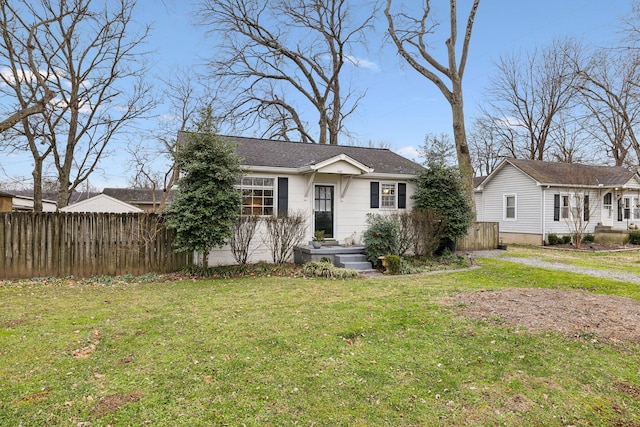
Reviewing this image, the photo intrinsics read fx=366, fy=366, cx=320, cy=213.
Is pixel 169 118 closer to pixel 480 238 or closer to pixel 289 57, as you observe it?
pixel 289 57

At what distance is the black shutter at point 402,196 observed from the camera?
1310 centimetres

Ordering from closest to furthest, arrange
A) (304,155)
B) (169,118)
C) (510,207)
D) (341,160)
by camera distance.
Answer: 1. (341,160)
2. (304,155)
3. (510,207)
4. (169,118)

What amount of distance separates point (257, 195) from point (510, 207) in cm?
1494

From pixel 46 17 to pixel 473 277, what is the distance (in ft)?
58.7

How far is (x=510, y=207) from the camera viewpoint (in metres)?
19.8

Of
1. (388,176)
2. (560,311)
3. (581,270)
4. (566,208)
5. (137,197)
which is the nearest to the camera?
(560,311)

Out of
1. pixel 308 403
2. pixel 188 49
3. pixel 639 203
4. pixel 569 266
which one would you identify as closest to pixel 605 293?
pixel 569 266

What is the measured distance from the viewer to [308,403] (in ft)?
10.2

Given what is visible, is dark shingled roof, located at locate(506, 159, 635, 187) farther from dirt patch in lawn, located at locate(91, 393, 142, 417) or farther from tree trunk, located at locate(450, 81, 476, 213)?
dirt patch in lawn, located at locate(91, 393, 142, 417)

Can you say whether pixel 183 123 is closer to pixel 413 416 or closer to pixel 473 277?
pixel 473 277

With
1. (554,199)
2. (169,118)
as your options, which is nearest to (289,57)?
(169,118)

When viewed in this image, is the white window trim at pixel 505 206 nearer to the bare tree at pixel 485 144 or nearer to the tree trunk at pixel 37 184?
the bare tree at pixel 485 144

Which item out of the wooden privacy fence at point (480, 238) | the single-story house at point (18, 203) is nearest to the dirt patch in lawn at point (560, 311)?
the wooden privacy fence at point (480, 238)

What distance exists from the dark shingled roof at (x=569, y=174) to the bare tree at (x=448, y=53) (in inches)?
174
